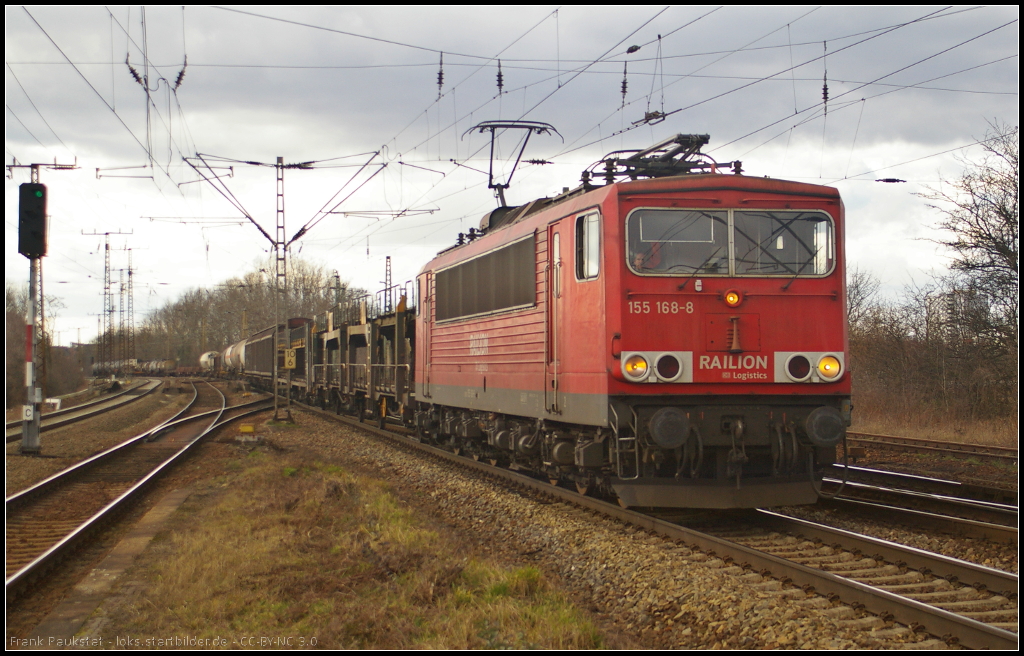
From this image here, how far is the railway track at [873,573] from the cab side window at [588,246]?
8.68 ft

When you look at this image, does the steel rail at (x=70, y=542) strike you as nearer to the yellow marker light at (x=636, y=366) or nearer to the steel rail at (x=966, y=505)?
the yellow marker light at (x=636, y=366)

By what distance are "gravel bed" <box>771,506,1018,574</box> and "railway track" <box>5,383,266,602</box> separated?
309 inches

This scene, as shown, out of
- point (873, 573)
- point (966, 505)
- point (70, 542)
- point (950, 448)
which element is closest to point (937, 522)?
point (966, 505)

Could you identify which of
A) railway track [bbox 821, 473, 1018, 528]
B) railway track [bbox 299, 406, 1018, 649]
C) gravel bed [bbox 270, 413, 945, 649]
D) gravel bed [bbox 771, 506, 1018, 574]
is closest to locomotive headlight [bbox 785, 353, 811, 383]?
railway track [bbox 821, 473, 1018, 528]

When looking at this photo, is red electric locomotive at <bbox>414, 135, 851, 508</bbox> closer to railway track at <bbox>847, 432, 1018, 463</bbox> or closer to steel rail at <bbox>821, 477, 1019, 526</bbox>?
steel rail at <bbox>821, 477, 1019, 526</bbox>

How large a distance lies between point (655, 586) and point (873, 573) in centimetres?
180

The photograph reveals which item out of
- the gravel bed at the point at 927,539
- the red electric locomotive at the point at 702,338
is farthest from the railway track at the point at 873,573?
the gravel bed at the point at 927,539

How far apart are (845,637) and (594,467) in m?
4.03

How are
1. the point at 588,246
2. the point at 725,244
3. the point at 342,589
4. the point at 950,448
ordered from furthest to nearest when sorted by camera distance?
the point at 950,448
the point at 588,246
the point at 725,244
the point at 342,589

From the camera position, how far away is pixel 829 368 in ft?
27.8

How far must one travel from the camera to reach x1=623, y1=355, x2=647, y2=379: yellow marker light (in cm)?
819

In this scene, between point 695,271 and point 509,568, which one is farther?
point 695,271

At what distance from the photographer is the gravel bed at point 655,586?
5266 millimetres

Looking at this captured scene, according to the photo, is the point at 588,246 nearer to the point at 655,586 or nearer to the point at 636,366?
the point at 636,366
